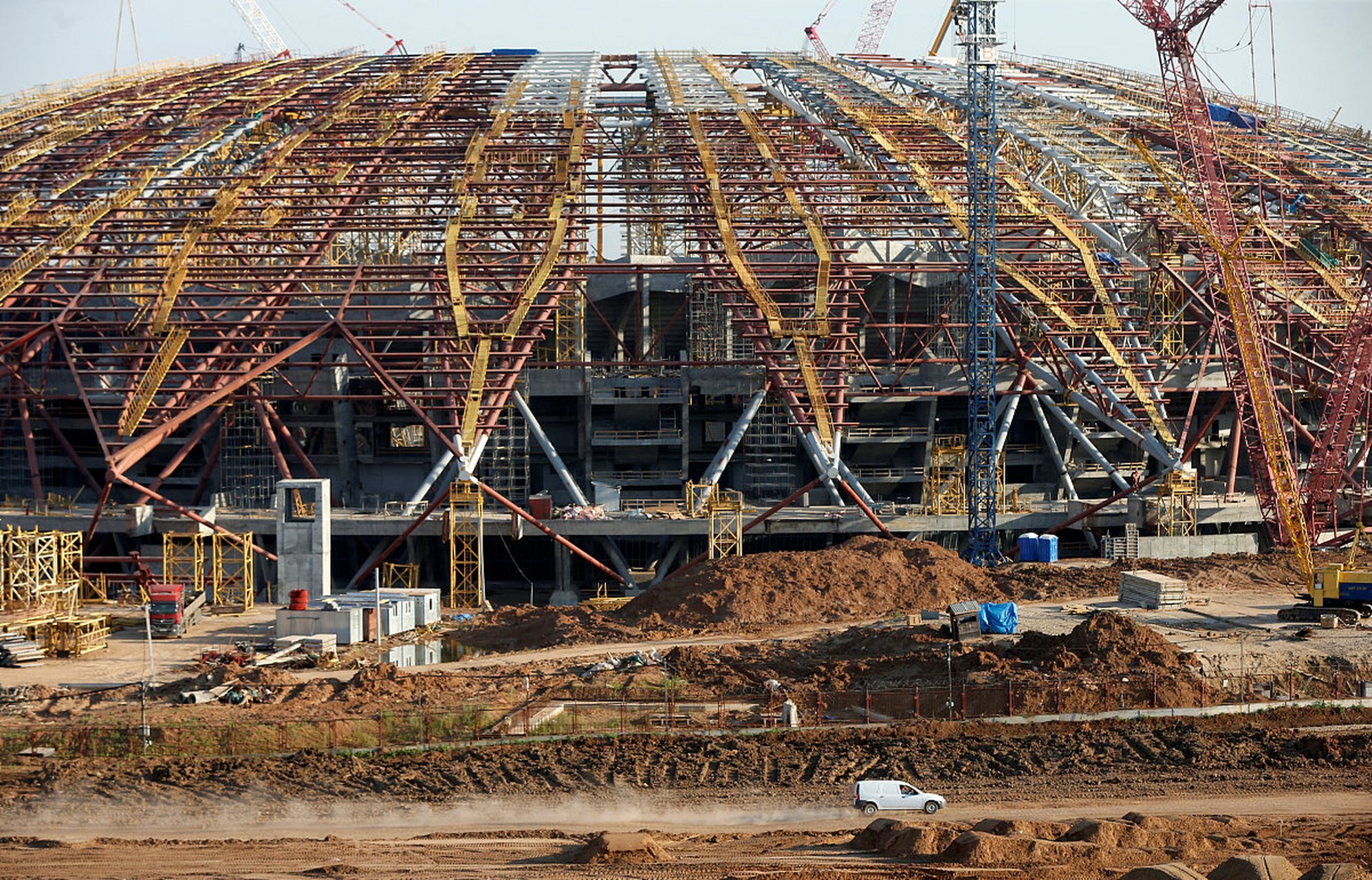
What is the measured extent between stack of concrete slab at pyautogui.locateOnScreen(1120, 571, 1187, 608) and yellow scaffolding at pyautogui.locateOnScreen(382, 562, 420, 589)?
78.6 feet

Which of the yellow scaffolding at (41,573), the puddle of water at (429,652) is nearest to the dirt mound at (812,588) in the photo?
the puddle of water at (429,652)

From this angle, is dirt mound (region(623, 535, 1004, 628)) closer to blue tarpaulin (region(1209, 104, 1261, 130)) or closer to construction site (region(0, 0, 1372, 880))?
construction site (region(0, 0, 1372, 880))

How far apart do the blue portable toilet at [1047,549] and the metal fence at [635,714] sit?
1767cm

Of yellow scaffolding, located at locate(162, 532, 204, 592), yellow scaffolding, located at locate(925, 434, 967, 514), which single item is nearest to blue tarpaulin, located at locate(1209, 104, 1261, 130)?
yellow scaffolding, located at locate(925, 434, 967, 514)

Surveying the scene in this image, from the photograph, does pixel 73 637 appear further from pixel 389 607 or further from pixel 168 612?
pixel 389 607

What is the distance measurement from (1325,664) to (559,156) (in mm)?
40654

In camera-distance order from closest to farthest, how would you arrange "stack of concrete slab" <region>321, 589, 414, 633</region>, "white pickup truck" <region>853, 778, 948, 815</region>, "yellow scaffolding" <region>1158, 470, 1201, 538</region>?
"white pickup truck" <region>853, 778, 948, 815</region> → "stack of concrete slab" <region>321, 589, 414, 633</region> → "yellow scaffolding" <region>1158, 470, 1201, 538</region>

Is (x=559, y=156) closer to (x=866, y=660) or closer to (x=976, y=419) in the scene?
(x=976, y=419)

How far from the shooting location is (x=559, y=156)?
2886 inches

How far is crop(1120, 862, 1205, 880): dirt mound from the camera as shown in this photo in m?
26.2

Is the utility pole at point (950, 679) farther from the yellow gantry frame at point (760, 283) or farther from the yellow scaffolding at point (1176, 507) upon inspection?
the yellow scaffolding at point (1176, 507)

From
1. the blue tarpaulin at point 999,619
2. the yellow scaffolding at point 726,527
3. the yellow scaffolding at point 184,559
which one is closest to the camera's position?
the blue tarpaulin at point 999,619

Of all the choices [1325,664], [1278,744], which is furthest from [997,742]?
[1325,664]

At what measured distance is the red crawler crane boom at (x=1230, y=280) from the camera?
57.0 m
